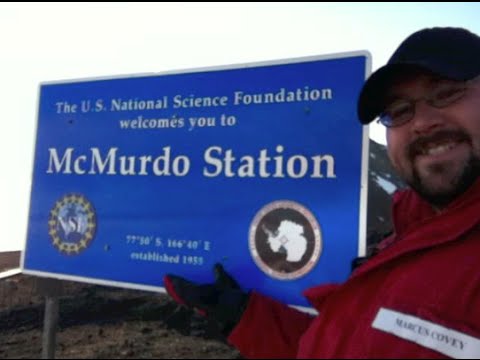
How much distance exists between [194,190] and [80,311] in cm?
88

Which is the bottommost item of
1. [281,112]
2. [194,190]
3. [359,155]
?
[194,190]

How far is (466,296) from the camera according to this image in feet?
2.90

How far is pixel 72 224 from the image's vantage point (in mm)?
1511

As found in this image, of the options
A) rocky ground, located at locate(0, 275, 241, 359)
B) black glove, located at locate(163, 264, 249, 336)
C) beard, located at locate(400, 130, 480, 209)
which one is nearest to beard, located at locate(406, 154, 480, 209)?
beard, located at locate(400, 130, 480, 209)

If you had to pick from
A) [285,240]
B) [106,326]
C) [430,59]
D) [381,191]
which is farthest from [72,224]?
[381,191]

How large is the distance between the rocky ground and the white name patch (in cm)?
72

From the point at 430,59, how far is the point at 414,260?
432 millimetres

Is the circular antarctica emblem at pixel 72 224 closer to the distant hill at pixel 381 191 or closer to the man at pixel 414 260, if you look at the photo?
the man at pixel 414 260

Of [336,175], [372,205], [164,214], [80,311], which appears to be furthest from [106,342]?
[372,205]

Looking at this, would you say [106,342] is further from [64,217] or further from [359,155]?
[359,155]

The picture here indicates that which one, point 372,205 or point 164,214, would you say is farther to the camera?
point 372,205

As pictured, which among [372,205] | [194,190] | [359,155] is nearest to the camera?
[359,155]

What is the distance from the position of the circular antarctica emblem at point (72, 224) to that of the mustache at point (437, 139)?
96cm

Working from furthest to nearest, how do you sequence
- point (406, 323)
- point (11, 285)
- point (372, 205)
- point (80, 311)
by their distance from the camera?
point (372, 205)
point (11, 285)
point (80, 311)
point (406, 323)
